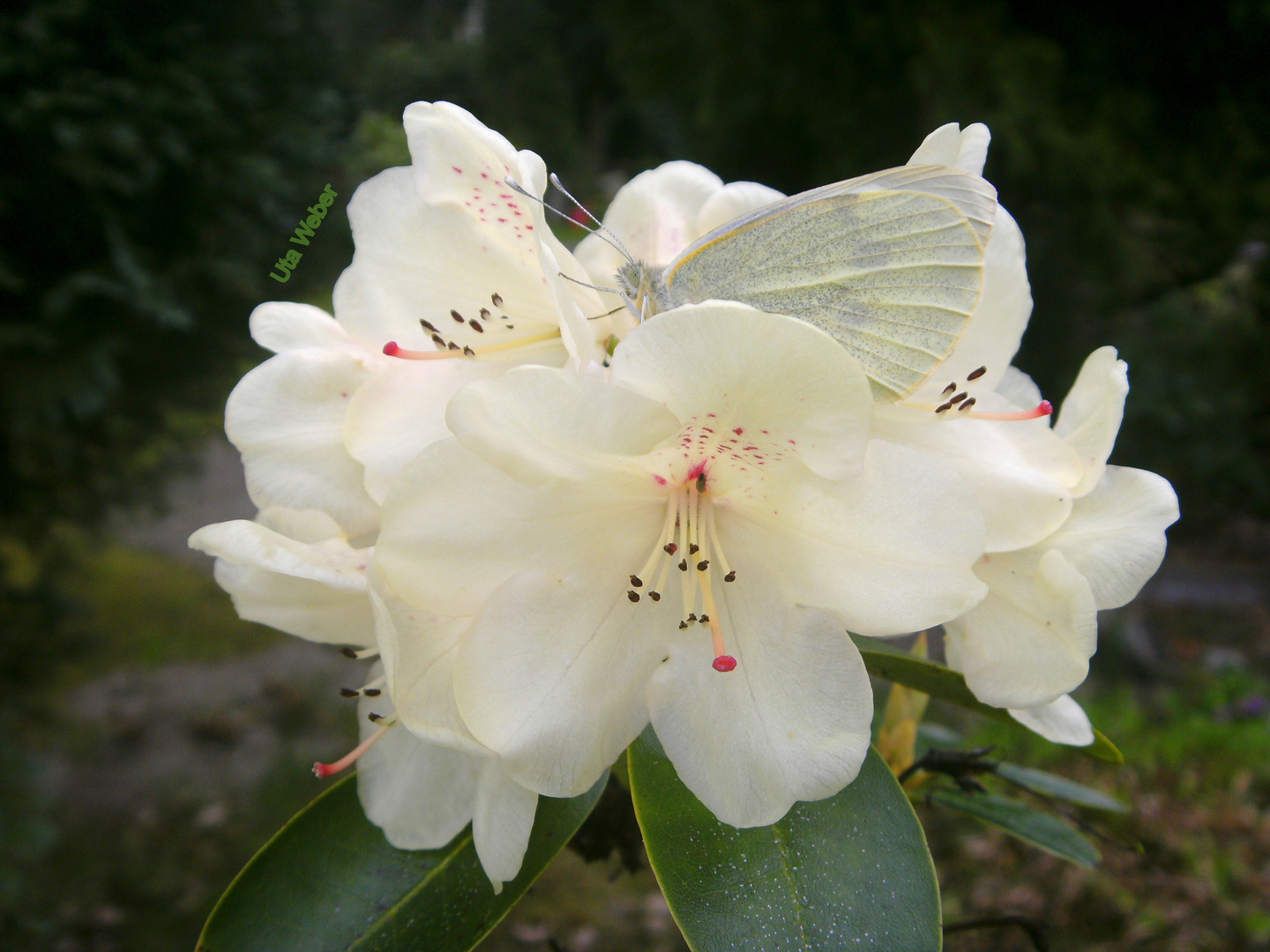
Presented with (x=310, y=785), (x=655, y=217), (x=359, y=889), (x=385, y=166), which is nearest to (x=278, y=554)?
(x=359, y=889)

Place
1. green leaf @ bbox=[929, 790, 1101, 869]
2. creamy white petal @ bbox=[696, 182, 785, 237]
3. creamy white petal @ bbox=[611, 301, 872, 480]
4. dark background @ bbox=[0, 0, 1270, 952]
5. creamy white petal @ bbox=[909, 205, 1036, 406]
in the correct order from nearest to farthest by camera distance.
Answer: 1. creamy white petal @ bbox=[611, 301, 872, 480]
2. creamy white petal @ bbox=[909, 205, 1036, 406]
3. creamy white petal @ bbox=[696, 182, 785, 237]
4. green leaf @ bbox=[929, 790, 1101, 869]
5. dark background @ bbox=[0, 0, 1270, 952]

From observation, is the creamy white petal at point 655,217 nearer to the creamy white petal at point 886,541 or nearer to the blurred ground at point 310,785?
the creamy white petal at point 886,541

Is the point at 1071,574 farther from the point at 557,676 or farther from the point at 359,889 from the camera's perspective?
the point at 359,889

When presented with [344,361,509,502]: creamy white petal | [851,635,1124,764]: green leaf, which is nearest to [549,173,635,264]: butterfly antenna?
[344,361,509,502]: creamy white petal

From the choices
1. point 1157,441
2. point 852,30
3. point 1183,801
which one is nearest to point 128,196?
point 852,30

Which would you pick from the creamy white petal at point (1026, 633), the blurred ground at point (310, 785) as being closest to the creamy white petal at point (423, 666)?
the creamy white petal at point (1026, 633)

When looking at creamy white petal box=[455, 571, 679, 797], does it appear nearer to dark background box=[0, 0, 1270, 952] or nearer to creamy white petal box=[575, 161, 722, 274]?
creamy white petal box=[575, 161, 722, 274]

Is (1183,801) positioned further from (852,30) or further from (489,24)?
(489,24)
